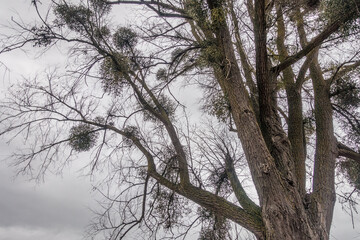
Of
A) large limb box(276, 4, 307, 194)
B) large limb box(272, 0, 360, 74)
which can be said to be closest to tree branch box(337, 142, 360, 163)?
large limb box(276, 4, 307, 194)

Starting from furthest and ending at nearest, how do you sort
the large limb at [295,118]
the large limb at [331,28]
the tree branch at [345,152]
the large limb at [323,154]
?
the tree branch at [345,152], the large limb at [295,118], the large limb at [323,154], the large limb at [331,28]

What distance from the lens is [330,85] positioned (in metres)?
4.94

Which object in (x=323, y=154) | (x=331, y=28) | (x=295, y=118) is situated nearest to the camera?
(x=331, y=28)

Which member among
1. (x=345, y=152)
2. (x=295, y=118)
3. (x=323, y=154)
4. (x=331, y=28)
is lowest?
(x=323, y=154)

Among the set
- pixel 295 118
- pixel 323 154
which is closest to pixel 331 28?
pixel 295 118

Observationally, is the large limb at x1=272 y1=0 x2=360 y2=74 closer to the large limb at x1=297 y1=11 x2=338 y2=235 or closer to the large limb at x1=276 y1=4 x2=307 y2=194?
the large limb at x1=276 y1=4 x2=307 y2=194

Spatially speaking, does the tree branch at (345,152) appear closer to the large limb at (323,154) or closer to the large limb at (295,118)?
the large limb at (323,154)

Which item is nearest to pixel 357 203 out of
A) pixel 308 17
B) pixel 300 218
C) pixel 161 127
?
pixel 300 218

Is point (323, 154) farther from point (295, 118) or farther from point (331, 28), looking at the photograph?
point (331, 28)

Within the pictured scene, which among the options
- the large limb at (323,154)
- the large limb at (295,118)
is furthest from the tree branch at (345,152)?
the large limb at (295,118)

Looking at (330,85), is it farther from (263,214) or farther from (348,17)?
(263,214)

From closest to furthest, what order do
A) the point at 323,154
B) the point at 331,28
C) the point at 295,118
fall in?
the point at 331,28
the point at 323,154
the point at 295,118

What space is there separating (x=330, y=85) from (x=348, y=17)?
1.73m

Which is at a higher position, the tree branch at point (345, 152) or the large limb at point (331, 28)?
the large limb at point (331, 28)
